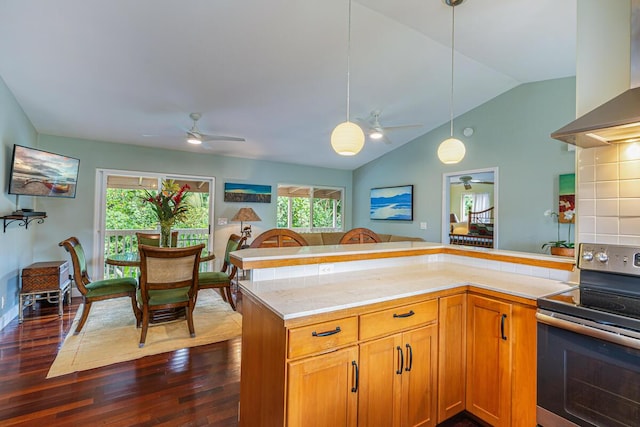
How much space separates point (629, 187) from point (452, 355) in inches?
54.3

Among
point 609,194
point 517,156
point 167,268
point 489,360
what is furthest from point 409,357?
point 517,156

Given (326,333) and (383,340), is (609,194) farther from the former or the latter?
(326,333)

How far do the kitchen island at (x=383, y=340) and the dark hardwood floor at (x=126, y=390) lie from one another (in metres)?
0.43

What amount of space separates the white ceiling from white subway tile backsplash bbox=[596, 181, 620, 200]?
1.61 metres

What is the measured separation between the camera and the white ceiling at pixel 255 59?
232 cm

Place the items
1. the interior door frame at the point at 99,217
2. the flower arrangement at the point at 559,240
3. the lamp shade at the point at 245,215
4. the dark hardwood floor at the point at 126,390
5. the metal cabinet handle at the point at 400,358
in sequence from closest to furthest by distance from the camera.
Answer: the metal cabinet handle at the point at 400,358 < the dark hardwood floor at the point at 126,390 < the flower arrangement at the point at 559,240 < the interior door frame at the point at 99,217 < the lamp shade at the point at 245,215

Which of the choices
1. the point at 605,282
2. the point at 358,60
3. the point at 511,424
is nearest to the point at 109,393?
the point at 511,424

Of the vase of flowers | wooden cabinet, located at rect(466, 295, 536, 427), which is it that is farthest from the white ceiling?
wooden cabinet, located at rect(466, 295, 536, 427)

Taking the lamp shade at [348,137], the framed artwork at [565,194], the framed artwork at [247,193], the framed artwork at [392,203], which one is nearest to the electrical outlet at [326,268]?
the lamp shade at [348,137]

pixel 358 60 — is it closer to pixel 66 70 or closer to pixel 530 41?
pixel 530 41

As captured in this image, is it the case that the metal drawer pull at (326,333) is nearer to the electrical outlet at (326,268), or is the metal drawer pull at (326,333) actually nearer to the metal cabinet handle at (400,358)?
the metal cabinet handle at (400,358)

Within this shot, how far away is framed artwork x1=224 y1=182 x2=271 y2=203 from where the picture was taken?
5.58 meters

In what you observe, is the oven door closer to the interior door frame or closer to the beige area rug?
the beige area rug

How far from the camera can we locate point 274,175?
20.0 feet
